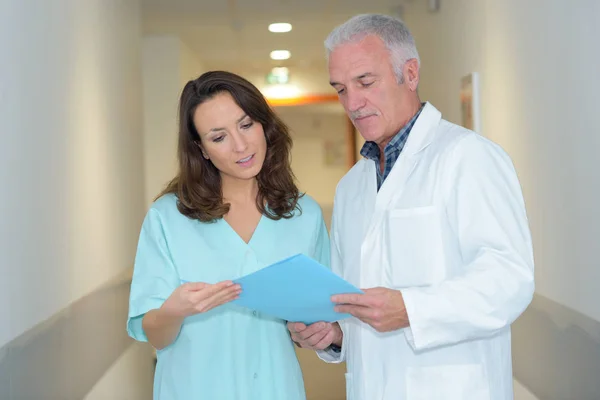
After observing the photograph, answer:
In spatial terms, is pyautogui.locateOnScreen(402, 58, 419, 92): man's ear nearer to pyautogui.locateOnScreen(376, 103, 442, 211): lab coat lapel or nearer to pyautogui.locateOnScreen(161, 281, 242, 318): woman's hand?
pyautogui.locateOnScreen(376, 103, 442, 211): lab coat lapel

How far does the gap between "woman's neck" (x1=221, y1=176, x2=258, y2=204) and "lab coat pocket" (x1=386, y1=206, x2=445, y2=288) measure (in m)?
0.50

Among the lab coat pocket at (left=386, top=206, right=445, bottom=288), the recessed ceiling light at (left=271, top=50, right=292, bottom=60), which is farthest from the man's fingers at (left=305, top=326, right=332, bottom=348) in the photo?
the recessed ceiling light at (left=271, top=50, right=292, bottom=60)

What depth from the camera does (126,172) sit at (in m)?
4.65

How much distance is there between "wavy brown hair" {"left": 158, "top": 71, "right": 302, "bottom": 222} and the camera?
6.77ft

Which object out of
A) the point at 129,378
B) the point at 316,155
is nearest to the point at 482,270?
the point at 129,378

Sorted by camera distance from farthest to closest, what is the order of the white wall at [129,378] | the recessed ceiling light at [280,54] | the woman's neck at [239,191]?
the recessed ceiling light at [280,54] → the white wall at [129,378] → the woman's neck at [239,191]

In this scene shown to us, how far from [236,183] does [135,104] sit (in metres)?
3.11

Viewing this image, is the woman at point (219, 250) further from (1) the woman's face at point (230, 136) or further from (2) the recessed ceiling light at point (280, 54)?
(2) the recessed ceiling light at point (280, 54)

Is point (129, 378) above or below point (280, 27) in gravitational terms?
below

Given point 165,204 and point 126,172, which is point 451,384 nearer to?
point 165,204

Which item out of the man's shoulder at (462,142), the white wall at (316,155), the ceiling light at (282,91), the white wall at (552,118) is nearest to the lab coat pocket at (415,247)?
the man's shoulder at (462,142)

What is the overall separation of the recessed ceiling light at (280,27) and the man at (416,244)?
5.09 m

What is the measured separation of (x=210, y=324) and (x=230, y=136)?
50 cm

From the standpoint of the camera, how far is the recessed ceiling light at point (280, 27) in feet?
22.7
